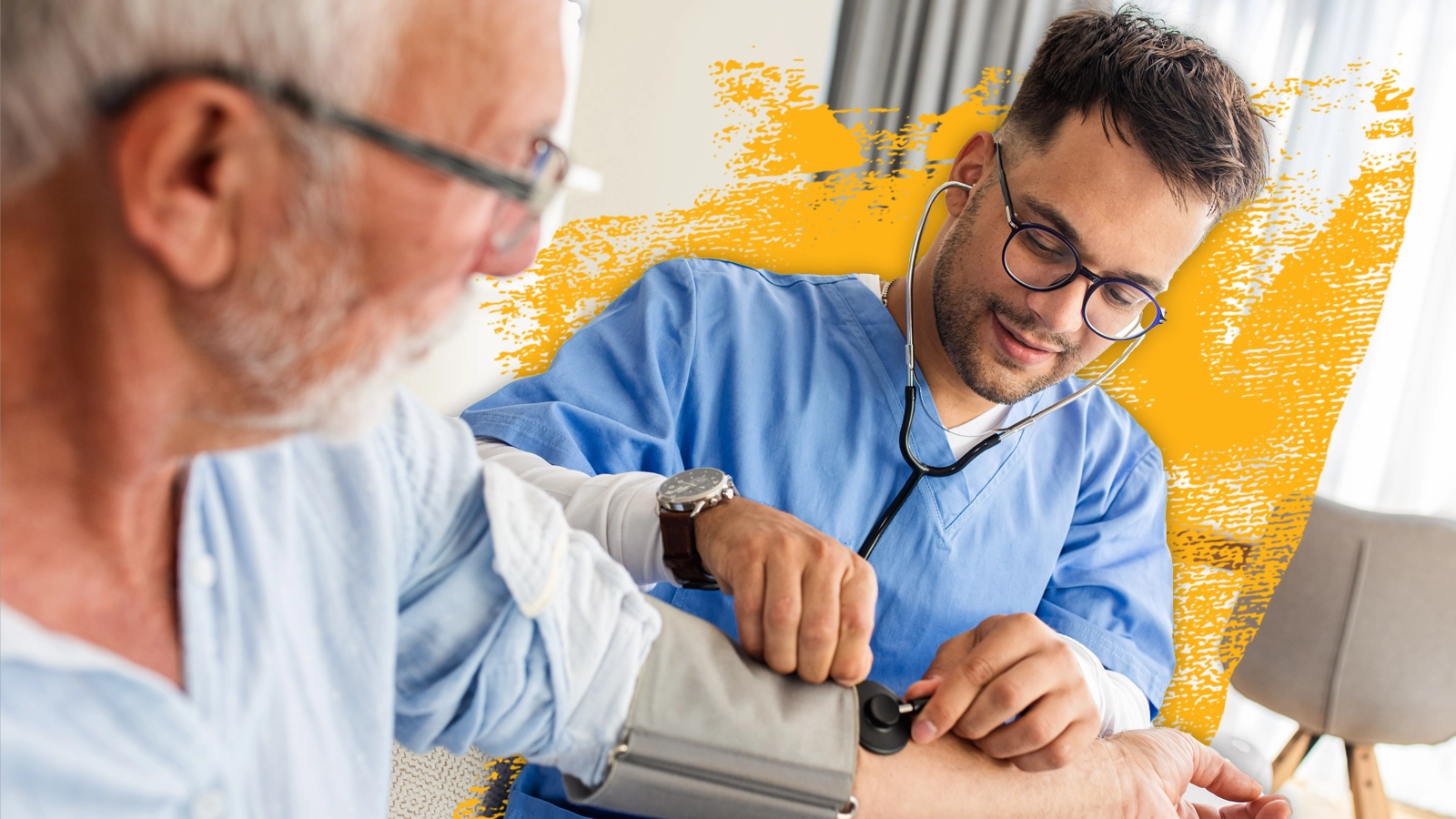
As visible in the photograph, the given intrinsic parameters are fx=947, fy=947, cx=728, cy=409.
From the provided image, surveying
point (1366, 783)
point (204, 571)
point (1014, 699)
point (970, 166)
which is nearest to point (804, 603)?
point (1014, 699)

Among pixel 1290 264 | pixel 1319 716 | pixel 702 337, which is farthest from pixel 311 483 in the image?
pixel 1319 716

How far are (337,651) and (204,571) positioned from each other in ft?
0.39

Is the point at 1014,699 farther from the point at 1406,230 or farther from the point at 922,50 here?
the point at 1406,230

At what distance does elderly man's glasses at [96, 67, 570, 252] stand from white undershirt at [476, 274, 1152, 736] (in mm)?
499

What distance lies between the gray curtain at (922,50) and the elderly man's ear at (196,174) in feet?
6.70

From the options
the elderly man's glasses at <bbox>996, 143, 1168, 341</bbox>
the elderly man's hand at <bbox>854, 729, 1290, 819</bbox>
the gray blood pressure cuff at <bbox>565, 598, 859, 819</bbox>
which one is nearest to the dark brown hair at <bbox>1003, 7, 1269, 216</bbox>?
the elderly man's glasses at <bbox>996, 143, 1168, 341</bbox>

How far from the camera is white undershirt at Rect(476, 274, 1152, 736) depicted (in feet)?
3.34

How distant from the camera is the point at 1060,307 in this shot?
3.93 feet

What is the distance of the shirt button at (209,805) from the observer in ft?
1.83

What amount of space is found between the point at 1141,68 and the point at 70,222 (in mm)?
1164

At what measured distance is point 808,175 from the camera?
6.78ft

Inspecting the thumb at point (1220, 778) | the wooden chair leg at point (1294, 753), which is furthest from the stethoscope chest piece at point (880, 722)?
the wooden chair leg at point (1294, 753)

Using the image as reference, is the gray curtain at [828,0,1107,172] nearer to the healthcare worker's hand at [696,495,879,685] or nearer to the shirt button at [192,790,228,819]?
the healthcare worker's hand at [696,495,879,685]

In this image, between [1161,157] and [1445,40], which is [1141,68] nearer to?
[1161,157]
